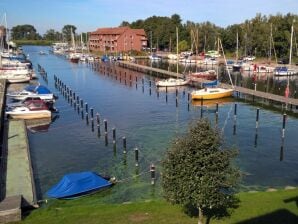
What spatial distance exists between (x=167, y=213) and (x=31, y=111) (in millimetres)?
35592

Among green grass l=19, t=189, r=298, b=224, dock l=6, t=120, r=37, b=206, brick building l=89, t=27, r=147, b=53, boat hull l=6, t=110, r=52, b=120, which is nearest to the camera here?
green grass l=19, t=189, r=298, b=224

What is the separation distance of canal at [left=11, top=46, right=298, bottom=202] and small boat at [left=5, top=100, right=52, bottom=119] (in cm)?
183

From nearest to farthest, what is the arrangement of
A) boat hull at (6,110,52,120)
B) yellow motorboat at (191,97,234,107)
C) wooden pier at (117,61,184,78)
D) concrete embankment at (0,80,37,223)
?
concrete embankment at (0,80,37,223)
boat hull at (6,110,52,120)
yellow motorboat at (191,97,234,107)
wooden pier at (117,61,184,78)

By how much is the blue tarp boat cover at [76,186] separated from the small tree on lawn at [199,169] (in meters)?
11.7

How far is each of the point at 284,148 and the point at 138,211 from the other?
73.2 ft

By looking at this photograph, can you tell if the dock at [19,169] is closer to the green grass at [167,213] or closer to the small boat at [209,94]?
the green grass at [167,213]

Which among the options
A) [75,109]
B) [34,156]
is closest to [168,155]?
[34,156]

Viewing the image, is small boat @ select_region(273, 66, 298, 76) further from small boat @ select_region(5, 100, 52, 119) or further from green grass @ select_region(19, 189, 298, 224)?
green grass @ select_region(19, 189, 298, 224)

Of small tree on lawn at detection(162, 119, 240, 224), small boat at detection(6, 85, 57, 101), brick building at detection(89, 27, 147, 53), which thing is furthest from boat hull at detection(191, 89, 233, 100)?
brick building at detection(89, 27, 147, 53)

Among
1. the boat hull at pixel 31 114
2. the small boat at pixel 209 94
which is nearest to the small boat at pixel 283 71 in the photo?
the small boat at pixel 209 94

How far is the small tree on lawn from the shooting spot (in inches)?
625

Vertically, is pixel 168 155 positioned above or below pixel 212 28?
below

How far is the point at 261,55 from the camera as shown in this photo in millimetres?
140625

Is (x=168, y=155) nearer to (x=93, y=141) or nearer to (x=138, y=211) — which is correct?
(x=138, y=211)
